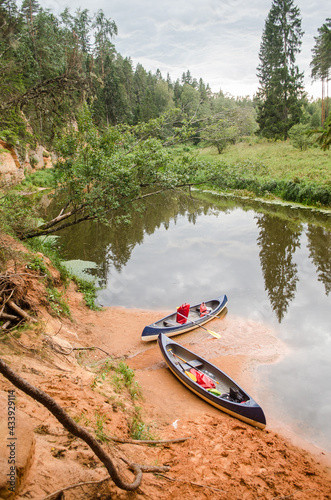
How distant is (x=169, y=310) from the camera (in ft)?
40.0

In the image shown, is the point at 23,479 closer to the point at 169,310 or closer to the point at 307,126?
the point at 169,310

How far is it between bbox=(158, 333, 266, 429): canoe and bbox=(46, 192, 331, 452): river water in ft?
3.29

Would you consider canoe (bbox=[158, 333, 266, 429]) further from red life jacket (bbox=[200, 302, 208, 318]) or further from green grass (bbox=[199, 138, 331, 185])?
green grass (bbox=[199, 138, 331, 185])

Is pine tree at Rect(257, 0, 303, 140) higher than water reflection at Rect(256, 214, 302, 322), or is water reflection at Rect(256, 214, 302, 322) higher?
pine tree at Rect(257, 0, 303, 140)

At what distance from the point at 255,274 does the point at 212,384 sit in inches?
322

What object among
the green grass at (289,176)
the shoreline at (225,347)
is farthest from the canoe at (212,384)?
the green grass at (289,176)

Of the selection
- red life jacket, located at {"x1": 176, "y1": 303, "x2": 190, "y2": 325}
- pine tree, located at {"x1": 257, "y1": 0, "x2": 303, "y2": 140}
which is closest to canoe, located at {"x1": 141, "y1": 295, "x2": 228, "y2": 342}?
red life jacket, located at {"x1": 176, "y1": 303, "x2": 190, "y2": 325}

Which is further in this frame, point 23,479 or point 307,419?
point 307,419

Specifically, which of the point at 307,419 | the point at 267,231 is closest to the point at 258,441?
the point at 307,419

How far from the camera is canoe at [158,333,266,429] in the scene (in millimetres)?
6648

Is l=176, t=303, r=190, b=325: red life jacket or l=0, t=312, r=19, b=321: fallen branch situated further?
l=176, t=303, r=190, b=325: red life jacket

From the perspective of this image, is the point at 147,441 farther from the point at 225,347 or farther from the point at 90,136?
the point at 90,136

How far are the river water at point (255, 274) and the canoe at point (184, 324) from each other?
707mm

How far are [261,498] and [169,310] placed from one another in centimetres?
780
